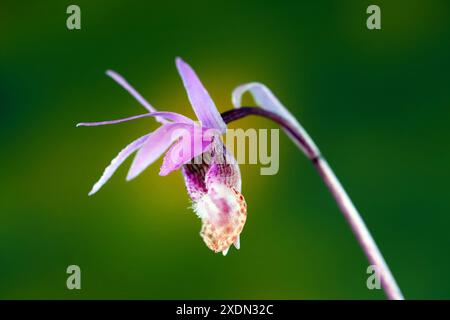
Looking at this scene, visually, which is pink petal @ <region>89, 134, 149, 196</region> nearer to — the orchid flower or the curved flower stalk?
the orchid flower

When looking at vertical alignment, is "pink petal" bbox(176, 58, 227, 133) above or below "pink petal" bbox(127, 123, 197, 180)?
above

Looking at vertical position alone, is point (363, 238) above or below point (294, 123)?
below

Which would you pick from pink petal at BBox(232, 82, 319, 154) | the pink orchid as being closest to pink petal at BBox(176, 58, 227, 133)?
the pink orchid

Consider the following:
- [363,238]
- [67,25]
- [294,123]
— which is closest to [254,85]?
[294,123]

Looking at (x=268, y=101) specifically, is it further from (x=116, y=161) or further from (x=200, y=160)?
(x=116, y=161)

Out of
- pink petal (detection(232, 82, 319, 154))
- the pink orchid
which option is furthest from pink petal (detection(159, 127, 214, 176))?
pink petal (detection(232, 82, 319, 154))

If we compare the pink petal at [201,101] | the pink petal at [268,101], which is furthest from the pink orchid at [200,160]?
the pink petal at [268,101]

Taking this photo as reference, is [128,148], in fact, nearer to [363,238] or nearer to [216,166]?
[216,166]

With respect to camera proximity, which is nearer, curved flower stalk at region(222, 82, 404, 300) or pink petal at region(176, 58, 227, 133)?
pink petal at region(176, 58, 227, 133)

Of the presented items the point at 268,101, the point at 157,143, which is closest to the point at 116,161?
the point at 157,143
